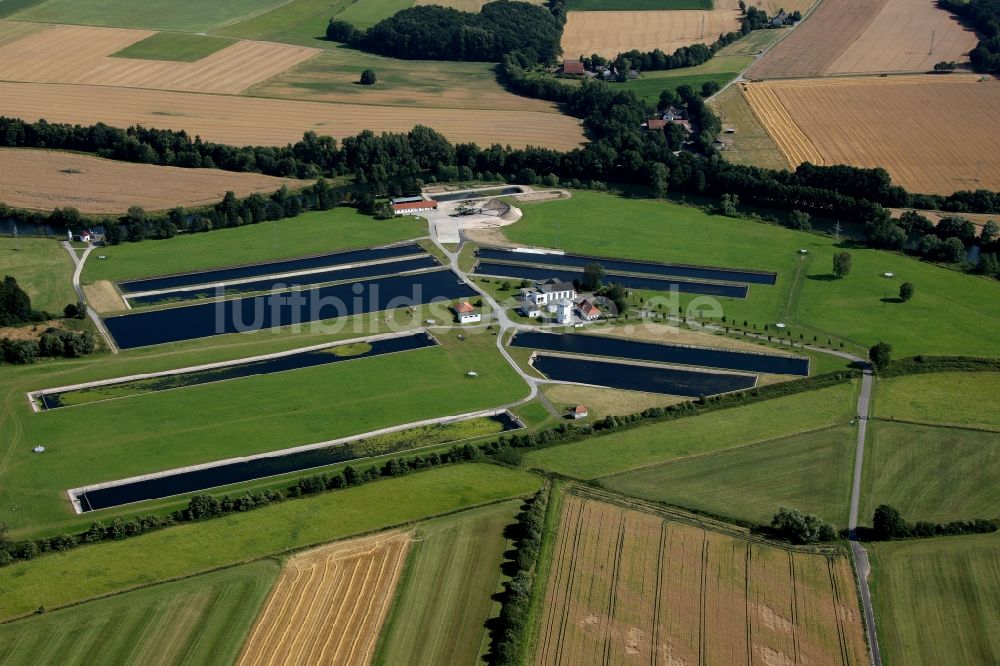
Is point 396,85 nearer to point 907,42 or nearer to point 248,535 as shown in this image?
point 907,42

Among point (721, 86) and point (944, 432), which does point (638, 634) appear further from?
point (721, 86)

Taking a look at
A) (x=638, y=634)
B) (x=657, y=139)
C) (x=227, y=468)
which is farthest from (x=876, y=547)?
(x=657, y=139)

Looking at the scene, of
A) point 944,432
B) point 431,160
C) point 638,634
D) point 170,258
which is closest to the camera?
point 638,634

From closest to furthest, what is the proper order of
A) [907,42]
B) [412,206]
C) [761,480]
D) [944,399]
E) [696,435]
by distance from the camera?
[761,480], [696,435], [944,399], [412,206], [907,42]

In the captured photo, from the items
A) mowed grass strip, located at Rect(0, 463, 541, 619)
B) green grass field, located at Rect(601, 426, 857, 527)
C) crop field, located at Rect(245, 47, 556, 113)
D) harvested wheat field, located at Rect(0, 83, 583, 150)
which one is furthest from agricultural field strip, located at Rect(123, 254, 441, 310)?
crop field, located at Rect(245, 47, 556, 113)

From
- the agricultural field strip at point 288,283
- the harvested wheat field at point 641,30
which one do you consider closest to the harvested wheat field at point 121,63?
the harvested wheat field at point 641,30

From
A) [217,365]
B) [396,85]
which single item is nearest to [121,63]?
[396,85]
